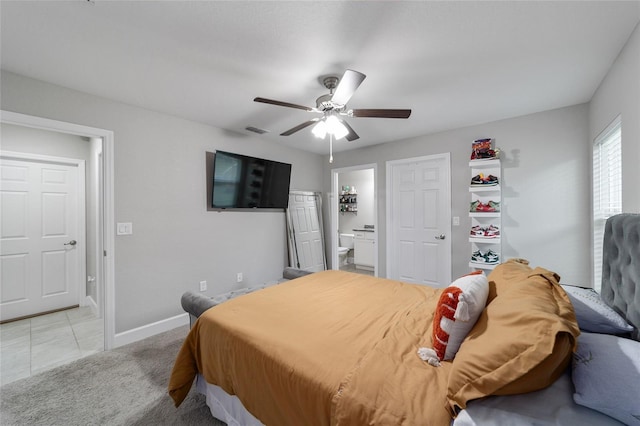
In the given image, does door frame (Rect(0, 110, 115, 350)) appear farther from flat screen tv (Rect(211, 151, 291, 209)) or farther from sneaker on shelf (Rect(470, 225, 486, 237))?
sneaker on shelf (Rect(470, 225, 486, 237))

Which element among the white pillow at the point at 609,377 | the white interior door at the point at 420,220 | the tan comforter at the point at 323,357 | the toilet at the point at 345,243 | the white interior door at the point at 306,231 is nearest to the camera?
the white pillow at the point at 609,377

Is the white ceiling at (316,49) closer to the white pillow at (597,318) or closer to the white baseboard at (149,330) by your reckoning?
the white pillow at (597,318)

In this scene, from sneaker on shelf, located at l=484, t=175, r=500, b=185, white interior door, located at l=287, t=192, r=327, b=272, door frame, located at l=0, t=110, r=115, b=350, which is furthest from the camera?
white interior door, located at l=287, t=192, r=327, b=272

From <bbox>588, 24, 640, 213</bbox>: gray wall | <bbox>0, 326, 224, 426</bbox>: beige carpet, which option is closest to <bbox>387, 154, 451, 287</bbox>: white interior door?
<bbox>588, 24, 640, 213</bbox>: gray wall

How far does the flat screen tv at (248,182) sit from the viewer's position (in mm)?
3359

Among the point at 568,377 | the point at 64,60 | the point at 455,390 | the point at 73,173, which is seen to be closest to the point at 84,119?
the point at 64,60

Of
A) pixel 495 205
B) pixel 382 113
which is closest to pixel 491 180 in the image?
pixel 495 205

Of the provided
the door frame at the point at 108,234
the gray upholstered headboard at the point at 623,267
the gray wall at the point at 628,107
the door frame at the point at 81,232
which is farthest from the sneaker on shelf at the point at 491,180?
the door frame at the point at 81,232

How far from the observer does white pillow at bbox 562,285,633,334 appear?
118cm

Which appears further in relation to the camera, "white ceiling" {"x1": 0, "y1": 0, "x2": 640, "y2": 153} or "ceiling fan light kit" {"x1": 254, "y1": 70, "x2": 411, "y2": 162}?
"ceiling fan light kit" {"x1": 254, "y1": 70, "x2": 411, "y2": 162}

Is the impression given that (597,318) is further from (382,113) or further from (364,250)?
(364,250)

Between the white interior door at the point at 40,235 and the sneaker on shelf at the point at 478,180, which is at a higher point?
the sneaker on shelf at the point at 478,180

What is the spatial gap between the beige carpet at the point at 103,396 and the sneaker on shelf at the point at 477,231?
10.3 ft

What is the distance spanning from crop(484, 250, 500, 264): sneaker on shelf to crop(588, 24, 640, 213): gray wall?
1.39 metres
